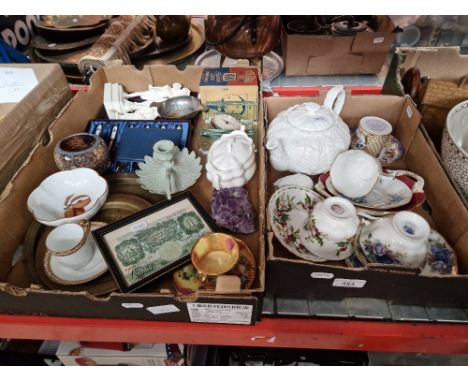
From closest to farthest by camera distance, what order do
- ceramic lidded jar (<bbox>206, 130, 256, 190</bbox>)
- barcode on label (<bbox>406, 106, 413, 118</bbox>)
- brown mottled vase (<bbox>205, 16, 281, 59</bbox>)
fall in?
ceramic lidded jar (<bbox>206, 130, 256, 190</bbox>) < barcode on label (<bbox>406, 106, 413, 118</bbox>) < brown mottled vase (<bbox>205, 16, 281, 59</bbox>)

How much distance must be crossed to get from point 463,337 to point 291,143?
1.77 feet

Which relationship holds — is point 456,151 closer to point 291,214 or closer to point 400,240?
point 400,240

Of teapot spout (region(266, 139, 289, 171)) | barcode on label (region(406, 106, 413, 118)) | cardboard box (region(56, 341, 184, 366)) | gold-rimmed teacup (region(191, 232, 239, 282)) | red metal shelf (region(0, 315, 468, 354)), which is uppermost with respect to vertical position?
barcode on label (region(406, 106, 413, 118))

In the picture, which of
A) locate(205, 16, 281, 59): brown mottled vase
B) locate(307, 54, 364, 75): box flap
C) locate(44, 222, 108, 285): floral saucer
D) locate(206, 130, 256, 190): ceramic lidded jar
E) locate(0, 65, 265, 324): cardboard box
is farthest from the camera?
locate(307, 54, 364, 75): box flap

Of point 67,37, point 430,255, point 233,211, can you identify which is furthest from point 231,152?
point 67,37

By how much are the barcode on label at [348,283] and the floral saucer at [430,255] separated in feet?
0.17

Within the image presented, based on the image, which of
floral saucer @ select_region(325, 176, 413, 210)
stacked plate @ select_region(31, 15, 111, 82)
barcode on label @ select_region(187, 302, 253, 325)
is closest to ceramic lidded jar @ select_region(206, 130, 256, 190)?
floral saucer @ select_region(325, 176, 413, 210)

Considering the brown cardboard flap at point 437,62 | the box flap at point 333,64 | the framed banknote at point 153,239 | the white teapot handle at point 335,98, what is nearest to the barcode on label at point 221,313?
the framed banknote at point 153,239

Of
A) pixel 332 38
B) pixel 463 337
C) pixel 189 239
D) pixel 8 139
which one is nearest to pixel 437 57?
pixel 332 38

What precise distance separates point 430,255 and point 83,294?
703 millimetres

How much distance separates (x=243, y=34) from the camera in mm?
1249

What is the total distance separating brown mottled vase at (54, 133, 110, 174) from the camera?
0.80m

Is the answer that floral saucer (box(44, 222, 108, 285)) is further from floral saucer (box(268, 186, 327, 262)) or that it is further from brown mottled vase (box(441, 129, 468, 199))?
brown mottled vase (box(441, 129, 468, 199))

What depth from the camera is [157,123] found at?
1.01 meters
